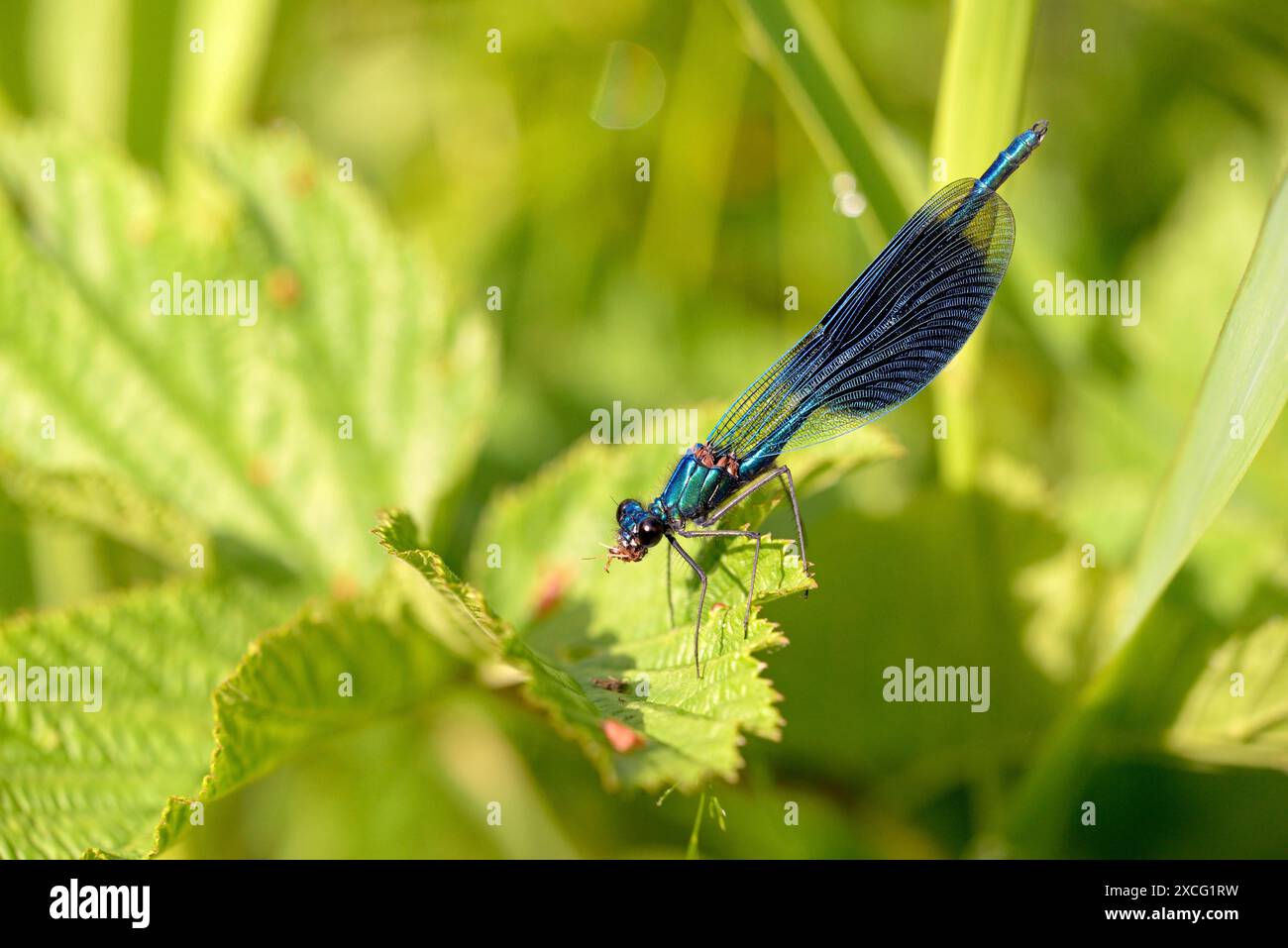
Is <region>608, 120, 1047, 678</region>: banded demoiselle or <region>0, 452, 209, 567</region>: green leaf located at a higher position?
<region>608, 120, 1047, 678</region>: banded demoiselle

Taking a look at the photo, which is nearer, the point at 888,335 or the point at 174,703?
the point at 174,703

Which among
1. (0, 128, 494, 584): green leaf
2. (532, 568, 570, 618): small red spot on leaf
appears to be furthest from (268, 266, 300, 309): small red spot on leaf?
(532, 568, 570, 618): small red spot on leaf

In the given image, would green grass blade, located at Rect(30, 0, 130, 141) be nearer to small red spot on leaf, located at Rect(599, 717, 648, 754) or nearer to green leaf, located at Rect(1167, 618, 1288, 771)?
small red spot on leaf, located at Rect(599, 717, 648, 754)

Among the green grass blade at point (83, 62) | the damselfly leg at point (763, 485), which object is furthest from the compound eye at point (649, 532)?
the green grass blade at point (83, 62)

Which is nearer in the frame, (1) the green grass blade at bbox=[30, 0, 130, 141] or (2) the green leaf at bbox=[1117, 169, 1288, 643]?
(2) the green leaf at bbox=[1117, 169, 1288, 643]

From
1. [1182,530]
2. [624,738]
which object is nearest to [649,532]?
[624,738]

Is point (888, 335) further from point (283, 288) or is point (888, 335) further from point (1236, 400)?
point (283, 288)
